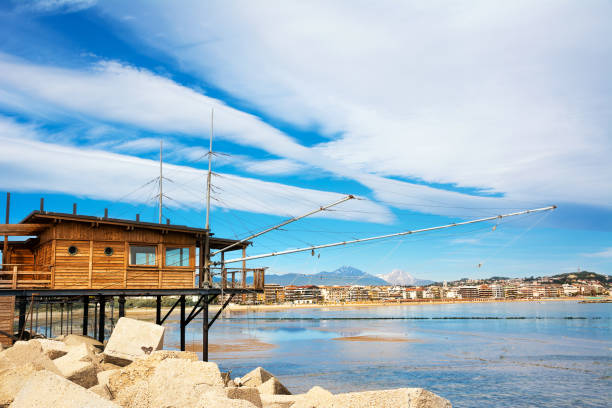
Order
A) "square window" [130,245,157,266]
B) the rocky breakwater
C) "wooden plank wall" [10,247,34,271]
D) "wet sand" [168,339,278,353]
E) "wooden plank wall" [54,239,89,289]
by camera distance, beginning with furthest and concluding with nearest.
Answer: "wet sand" [168,339,278,353]
"wooden plank wall" [10,247,34,271]
"square window" [130,245,157,266]
"wooden plank wall" [54,239,89,289]
the rocky breakwater

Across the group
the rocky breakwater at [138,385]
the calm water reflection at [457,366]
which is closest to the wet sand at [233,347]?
the calm water reflection at [457,366]

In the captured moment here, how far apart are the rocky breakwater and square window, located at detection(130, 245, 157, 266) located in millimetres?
8132

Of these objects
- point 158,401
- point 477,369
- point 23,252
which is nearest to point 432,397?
point 158,401

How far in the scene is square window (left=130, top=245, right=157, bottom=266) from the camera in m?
25.2

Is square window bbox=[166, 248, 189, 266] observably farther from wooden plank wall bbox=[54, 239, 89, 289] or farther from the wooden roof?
wooden plank wall bbox=[54, 239, 89, 289]

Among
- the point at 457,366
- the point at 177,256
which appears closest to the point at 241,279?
the point at 177,256

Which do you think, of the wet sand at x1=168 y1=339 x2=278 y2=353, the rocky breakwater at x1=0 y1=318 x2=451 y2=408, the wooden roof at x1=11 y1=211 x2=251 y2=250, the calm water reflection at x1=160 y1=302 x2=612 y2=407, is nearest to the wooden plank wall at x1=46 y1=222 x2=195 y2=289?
the wooden roof at x1=11 y1=211 x2=251 y2=250

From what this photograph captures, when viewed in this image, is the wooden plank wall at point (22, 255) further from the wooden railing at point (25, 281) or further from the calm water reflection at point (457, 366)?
the calm water reflection at point (457, 366)

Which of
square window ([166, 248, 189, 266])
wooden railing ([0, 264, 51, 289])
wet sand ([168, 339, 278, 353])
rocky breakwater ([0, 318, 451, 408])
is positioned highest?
square window ([166, 248, 189, 266])

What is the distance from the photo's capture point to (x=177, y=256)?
87.0 feet

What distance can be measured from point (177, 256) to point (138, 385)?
51.8 feet

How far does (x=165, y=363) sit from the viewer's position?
1125cm

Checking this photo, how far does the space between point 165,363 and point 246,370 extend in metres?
23.6

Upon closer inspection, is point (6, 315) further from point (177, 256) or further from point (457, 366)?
point (457, 366)
